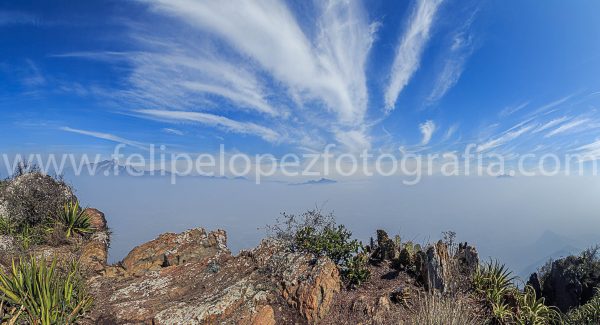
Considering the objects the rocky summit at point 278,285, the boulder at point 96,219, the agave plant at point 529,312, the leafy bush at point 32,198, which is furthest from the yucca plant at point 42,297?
the agave plant at point 529,312

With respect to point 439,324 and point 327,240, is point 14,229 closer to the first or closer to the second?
point 327,240

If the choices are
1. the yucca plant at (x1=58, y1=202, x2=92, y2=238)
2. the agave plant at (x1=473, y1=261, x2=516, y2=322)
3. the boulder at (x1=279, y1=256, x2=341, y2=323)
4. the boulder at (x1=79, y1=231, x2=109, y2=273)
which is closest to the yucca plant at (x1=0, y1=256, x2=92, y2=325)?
the boulder at (x1=79, y1=231, x2=109, y2=273)

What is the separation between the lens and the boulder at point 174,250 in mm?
11344

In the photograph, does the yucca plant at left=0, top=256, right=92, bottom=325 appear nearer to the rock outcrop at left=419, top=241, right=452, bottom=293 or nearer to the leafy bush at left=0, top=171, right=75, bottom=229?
the leafy bush at left=0, top=171, right=75, bottom=229

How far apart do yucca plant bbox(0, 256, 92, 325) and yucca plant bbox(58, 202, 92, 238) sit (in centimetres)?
631

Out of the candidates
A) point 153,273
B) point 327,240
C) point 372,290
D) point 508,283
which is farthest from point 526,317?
point 153,273

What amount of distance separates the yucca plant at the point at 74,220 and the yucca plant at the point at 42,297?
6.31 metres

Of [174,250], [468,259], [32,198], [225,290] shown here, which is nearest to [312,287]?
[225,290]

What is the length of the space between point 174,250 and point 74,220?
19.4 feet

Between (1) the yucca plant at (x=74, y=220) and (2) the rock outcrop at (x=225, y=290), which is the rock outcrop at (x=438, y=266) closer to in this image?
(2) the rock outcrop at (x=225, y=290)

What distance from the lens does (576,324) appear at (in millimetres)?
10000

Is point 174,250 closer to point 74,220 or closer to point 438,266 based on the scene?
point 74,220

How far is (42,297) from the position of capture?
7.50 m

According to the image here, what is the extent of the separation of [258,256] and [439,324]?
5293 mm
